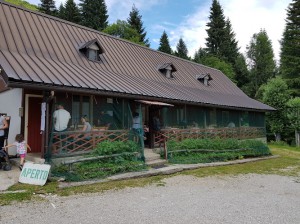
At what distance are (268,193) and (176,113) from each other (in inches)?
315

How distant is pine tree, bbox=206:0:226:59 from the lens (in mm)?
43125

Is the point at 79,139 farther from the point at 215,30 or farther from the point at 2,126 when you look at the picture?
the point at 215,30

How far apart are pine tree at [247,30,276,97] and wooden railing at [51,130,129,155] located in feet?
112

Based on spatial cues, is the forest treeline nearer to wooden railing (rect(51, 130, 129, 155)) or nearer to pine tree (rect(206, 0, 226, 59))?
pine tree (rect(206, 0, 226, 59))

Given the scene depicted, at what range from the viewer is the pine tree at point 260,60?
42062 mm

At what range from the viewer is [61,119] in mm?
8703

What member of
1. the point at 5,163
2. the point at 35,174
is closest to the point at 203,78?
the point at 5,163

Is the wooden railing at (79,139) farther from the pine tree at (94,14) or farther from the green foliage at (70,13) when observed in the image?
the green foliage at (70,13)

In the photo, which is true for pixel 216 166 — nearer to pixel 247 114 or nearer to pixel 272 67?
pixel 247 114

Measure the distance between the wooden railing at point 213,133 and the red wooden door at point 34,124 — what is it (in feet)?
17.6

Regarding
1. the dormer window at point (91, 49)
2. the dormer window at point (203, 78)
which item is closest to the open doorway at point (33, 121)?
the dormer window at point (91, 49)

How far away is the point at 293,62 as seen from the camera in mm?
32094

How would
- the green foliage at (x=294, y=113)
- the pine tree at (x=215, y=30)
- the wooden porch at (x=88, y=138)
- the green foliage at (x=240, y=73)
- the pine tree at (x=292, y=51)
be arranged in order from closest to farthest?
the wooden porch at (x=88, y=138), the green foliage at (x=294, y=113), the pine tree at (x=292, y=51), the green foliage at (x=240, y=73), the pine tree at (x=215, y=30)

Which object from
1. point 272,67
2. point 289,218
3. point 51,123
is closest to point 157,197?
point 289,218
